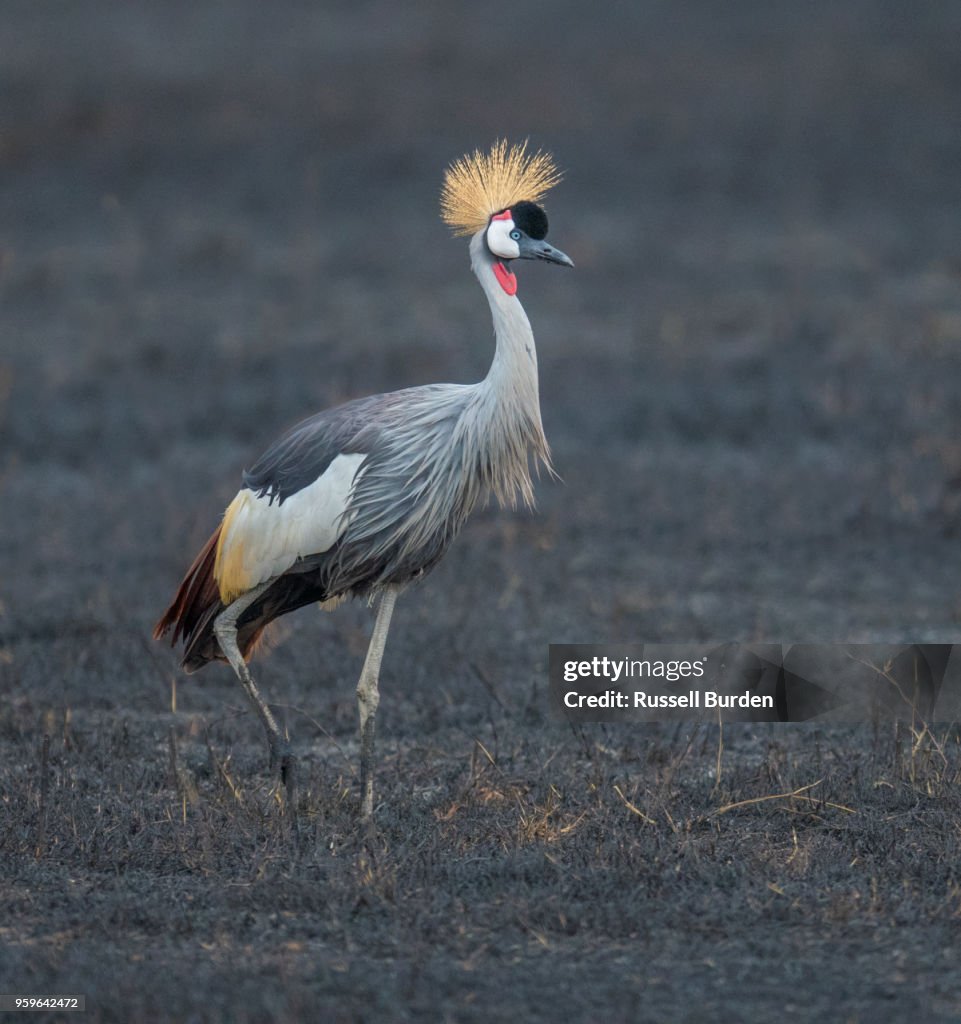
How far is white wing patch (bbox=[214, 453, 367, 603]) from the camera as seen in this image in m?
5.28

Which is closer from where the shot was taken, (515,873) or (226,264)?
(515,873)

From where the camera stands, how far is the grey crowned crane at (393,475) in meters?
5.29

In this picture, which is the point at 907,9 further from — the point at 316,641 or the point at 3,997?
the point at 3,997

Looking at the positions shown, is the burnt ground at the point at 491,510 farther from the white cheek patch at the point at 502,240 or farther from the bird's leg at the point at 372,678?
the white cheek patch at the point at 502,240

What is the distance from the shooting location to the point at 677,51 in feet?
67.7

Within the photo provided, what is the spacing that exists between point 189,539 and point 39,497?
1.56m

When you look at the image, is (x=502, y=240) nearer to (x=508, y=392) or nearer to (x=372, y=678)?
(x=508, y=392)

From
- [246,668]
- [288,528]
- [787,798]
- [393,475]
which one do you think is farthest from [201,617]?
[787,798]

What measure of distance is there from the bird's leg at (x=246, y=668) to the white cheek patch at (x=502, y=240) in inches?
48.8

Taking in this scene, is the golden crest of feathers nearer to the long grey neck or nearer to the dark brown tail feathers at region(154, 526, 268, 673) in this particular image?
the long grey neck

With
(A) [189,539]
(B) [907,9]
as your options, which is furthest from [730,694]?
(B) [907,9]

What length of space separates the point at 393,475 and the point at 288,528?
355 mm

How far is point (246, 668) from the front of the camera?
5.48 metres

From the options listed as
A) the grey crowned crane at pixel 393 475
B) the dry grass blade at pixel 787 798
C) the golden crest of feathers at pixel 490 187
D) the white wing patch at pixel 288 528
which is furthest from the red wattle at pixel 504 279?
the dry grass blade at pixel 787 798
